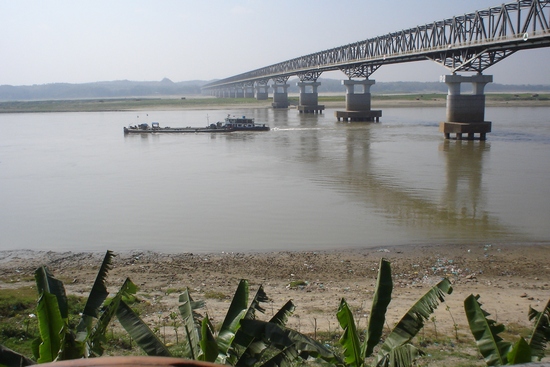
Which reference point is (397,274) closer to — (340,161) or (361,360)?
(361,360)

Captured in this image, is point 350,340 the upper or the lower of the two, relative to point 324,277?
upper

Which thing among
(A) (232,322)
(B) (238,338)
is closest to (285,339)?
(B) (238,338)

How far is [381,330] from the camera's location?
5941 mm

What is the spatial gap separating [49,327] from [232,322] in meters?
1.88

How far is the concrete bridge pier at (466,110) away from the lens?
4831 cm

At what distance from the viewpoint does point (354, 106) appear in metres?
78.1

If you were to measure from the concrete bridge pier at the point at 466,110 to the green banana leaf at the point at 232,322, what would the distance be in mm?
45035

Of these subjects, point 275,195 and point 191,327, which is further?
point 275,195

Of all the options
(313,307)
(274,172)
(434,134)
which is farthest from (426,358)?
(434,134)

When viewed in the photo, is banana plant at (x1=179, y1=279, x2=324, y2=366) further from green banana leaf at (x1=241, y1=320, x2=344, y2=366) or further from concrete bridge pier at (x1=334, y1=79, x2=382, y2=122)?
concrete bridge pier at (x1=334, y1=79, x2=382, y2=122)

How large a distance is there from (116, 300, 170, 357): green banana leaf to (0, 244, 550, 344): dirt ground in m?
4.66

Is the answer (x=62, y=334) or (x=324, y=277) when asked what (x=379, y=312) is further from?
(x=324, y=277)

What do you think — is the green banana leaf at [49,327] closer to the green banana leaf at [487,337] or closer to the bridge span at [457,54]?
the green banana leaf at [487,337]

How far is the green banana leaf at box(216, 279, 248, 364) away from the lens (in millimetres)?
5977
